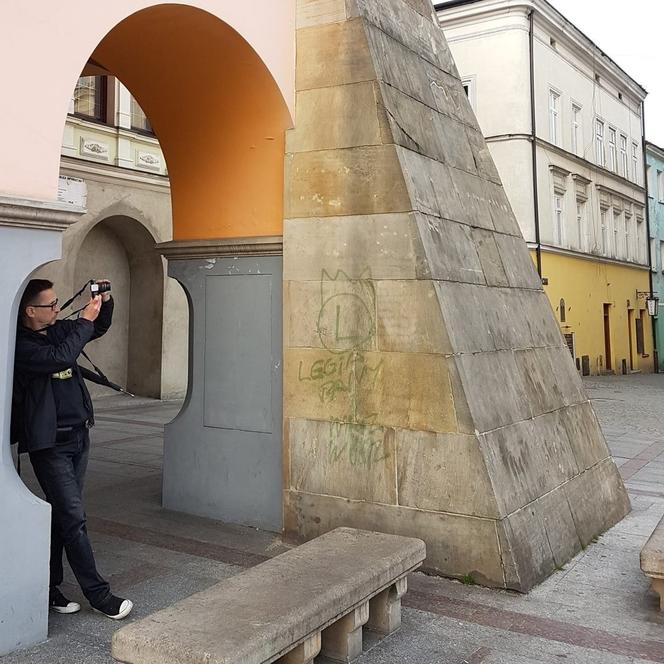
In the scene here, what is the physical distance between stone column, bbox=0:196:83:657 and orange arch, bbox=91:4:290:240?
225cm

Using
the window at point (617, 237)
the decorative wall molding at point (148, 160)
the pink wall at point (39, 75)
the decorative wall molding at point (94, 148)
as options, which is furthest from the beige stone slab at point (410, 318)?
the window at point (617, 237)

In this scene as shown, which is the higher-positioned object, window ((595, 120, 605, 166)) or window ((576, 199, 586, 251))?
window ((595, 120, 605, 166))

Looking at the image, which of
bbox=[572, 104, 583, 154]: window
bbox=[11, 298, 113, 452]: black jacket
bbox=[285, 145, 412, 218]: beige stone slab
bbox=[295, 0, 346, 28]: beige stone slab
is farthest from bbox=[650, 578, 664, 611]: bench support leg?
bbox=[572, 104, 583, 154]: window

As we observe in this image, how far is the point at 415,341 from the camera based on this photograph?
17.0 ft

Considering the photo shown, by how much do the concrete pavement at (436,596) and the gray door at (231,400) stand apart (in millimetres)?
240

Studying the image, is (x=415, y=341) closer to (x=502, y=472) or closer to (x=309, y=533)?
(x=502, y=472)

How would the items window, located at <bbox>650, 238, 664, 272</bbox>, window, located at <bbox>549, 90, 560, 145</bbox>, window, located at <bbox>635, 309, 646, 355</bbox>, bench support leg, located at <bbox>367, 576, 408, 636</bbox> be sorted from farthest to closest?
1. window, located at <bbox>650, 238, 664, 272</bbox>
2. window, located at <bbox>635, 309, 646, 355</bbox>
3. window, located at <bbox>549, 90, 560, 145</bbox>
4. bench support leg, located at <bbox>367, 576, 408, 636</bbox>

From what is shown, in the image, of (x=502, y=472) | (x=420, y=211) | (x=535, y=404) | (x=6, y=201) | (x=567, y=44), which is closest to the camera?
(x=6, y=201)

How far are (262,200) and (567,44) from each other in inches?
954

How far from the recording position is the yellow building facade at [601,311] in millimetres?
25391

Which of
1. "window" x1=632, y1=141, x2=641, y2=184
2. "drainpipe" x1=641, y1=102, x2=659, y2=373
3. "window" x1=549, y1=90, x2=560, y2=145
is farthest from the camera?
"drainpipe" x1=641, y1=102, x2=659, y2=373

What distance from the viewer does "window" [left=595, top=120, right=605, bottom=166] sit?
94.5 ft

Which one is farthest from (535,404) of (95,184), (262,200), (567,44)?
(567,44)

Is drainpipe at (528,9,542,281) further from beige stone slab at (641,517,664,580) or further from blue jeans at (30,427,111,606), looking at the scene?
blue jeans at (30,427,111,606)
